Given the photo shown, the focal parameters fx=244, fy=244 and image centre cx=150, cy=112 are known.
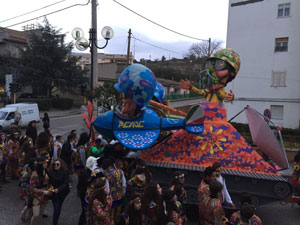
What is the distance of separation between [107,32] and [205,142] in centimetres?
758

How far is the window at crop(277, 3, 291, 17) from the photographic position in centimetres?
1787

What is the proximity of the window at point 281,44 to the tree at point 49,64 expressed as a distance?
856 inches

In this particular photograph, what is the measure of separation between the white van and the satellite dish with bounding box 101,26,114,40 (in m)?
9.89

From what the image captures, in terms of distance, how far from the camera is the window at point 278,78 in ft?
59.9

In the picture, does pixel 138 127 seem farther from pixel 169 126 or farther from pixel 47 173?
pixel 47 173

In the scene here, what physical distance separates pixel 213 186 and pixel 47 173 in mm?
2990

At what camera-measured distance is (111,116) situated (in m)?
5.41

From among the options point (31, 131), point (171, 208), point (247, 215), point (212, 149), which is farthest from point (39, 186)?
point (31, 131)

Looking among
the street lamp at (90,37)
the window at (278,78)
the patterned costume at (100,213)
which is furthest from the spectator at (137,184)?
the window at (278,78)

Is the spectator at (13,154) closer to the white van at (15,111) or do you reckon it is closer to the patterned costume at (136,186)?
the patterned costume at (136,186)

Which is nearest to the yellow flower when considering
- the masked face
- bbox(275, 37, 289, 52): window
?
the masked face

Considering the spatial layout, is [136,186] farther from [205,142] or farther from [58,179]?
[205,142]

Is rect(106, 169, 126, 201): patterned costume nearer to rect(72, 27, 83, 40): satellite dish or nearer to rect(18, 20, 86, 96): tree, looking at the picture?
rect(72, 27, 83, 40): satellite dish

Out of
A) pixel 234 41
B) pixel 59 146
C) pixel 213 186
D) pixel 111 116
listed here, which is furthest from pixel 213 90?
pixel 234 41
